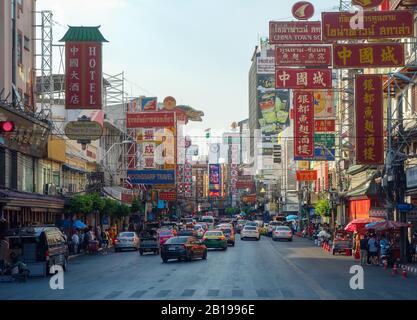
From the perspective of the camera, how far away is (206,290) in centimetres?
2281

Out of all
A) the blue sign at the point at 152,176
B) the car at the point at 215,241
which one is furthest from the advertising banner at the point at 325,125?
the blue sign at the point at 152,176

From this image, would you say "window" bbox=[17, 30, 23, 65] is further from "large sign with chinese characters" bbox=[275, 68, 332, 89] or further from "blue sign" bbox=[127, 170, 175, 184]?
"blue sign" bbox=[127, 170, 175, 184]

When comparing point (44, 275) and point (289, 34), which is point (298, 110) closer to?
point (289, 34)

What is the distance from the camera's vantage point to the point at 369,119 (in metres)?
39.7

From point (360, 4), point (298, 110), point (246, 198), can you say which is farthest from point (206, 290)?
point (246, 198)

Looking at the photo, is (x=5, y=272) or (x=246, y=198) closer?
(x=5, y=272)

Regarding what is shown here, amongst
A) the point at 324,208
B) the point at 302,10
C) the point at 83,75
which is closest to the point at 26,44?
the point at 83,75

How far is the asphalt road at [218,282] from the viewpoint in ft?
70.8

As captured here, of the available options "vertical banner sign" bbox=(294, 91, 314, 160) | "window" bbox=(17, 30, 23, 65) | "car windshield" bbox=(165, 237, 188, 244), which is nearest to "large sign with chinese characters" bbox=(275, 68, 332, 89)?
"vertical banner sign" bbox=(294, 91, 314, 160)

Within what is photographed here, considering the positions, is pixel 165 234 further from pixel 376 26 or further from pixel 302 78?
pixel 376 26

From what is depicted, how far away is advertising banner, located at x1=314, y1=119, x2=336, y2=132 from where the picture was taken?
58031mm

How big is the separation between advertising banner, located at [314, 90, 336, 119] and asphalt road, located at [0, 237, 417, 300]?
25.2m

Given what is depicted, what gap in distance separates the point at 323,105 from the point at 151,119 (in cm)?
1463

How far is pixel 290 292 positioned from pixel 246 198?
14204cm
